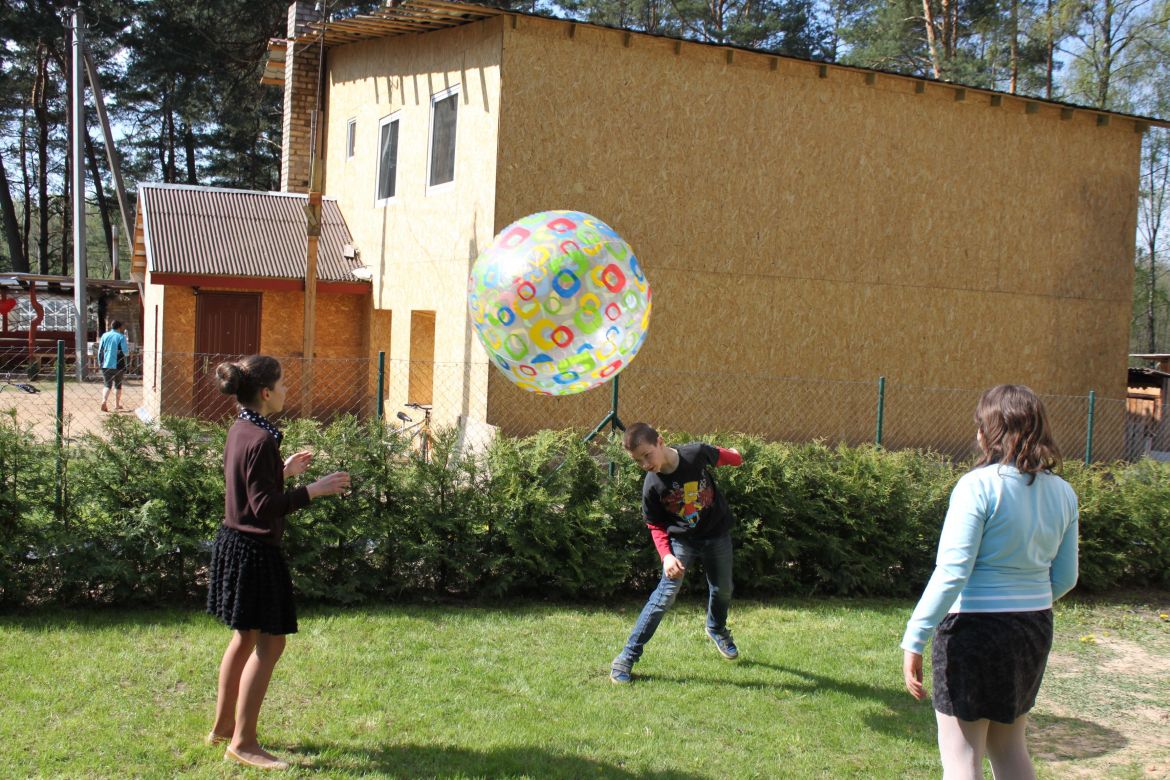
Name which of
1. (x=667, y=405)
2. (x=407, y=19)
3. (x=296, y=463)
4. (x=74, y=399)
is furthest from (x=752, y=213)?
(x=74, y=399)

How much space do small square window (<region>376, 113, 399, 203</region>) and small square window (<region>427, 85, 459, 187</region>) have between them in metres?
1.20

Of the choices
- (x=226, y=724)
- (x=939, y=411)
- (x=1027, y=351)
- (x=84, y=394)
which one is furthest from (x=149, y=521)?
(x=84, y=394)

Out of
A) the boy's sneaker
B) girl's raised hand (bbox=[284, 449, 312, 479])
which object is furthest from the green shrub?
the boy's sneaker

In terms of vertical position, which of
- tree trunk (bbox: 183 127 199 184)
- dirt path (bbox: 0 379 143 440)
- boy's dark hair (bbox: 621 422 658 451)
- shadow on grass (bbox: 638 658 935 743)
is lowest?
shadow on grass (bbox: 638 658 935 743)

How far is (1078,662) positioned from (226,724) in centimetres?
502

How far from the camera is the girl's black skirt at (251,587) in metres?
3.86

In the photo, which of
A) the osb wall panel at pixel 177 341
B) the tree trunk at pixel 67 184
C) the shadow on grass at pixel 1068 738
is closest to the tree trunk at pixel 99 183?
the tree trunk at pixel 67 184

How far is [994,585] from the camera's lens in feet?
9.99

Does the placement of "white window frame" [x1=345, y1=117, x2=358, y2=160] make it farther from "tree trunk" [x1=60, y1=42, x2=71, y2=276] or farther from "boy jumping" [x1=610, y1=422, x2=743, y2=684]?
"tree trunk" [x1=60, y1=42, x2=71, y2=276]

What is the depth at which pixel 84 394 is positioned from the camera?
19906 millimetres

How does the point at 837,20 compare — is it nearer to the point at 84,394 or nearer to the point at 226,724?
the point at 84,394

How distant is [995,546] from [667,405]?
9.20 meters

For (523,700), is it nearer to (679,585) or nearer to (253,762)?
(679,585)

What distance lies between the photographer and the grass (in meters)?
4.21
